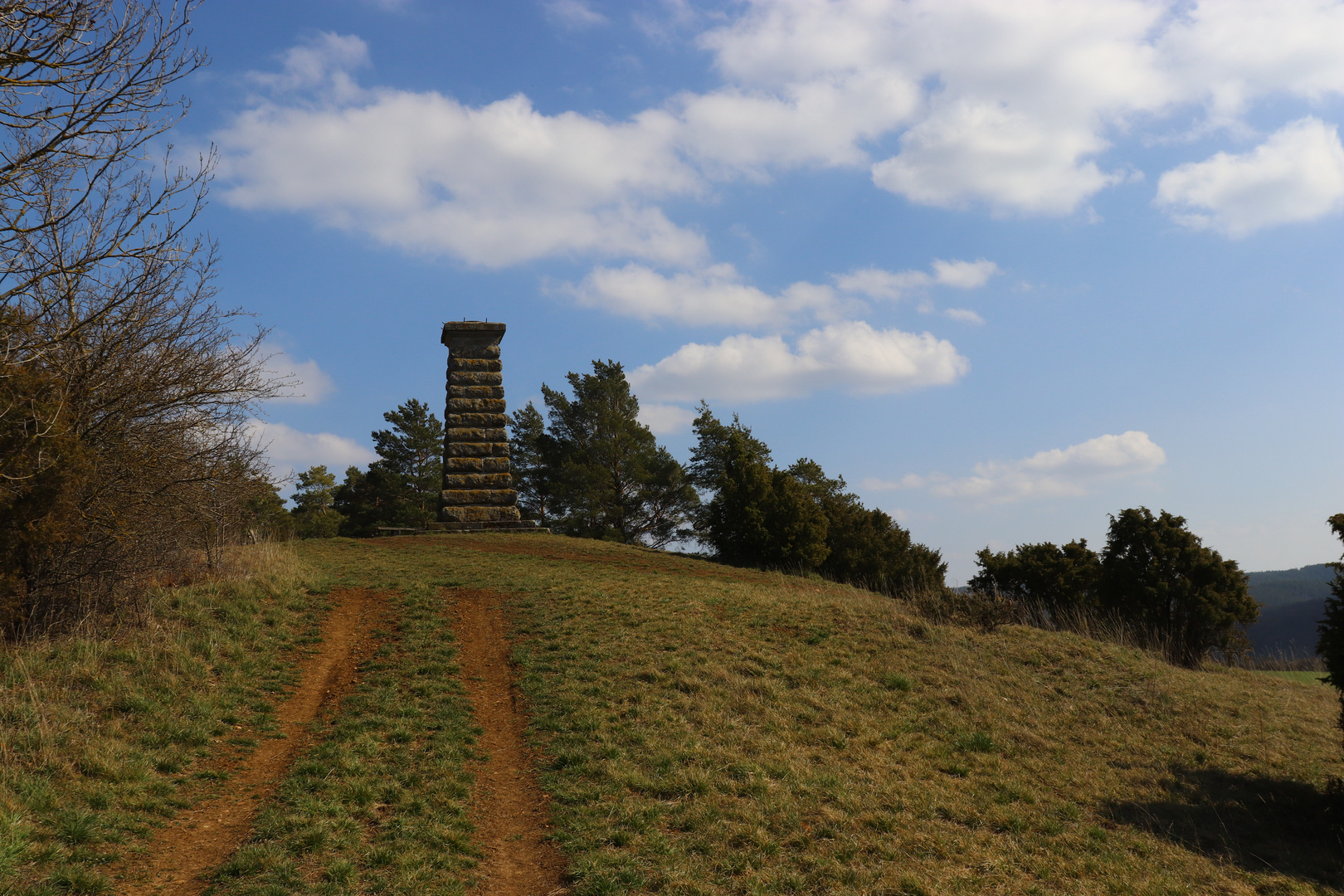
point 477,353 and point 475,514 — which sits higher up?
point 477,353

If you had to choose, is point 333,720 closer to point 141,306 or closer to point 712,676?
point 712,676

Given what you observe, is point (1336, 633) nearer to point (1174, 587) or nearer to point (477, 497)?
point (1174, 587)

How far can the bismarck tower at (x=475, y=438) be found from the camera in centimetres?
2634

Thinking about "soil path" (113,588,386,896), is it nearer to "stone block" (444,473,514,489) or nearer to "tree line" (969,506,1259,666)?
"stone block" (444,473,514,489)

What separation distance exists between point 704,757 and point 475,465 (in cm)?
1999

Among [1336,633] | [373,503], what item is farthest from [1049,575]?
[373,503]

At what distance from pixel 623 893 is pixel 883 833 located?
8.99ft

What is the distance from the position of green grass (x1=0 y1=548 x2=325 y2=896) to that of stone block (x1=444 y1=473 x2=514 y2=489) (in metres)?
14.3

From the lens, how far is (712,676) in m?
11.3

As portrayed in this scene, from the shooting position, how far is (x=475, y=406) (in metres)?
27.3

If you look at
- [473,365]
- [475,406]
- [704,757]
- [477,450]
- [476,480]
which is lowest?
[704,757]

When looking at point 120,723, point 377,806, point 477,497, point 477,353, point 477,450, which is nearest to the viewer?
point 377,806

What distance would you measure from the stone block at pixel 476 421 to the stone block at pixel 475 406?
5.0 inches

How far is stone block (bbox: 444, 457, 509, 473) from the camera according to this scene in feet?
87.6
